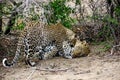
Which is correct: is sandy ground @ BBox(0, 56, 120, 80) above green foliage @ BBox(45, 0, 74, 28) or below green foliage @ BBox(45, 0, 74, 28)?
below

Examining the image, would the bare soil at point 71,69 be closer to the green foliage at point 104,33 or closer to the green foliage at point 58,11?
the green foliage at point 104,33

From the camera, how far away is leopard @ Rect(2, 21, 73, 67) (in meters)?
8.41

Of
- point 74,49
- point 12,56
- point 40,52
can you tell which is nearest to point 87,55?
point 74,49

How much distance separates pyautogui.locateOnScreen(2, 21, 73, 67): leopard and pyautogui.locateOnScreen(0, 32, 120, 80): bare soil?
16 centimetres

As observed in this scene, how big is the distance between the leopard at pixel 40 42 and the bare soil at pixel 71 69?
0.51ft

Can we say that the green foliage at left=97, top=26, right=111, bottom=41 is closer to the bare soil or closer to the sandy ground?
the bare soil

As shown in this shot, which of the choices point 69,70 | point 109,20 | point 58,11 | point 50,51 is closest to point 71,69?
point 69,70

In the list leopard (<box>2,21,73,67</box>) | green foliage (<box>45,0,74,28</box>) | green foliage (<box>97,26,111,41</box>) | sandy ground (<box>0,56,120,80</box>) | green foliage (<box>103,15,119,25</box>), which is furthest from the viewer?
green foliage (<box>97,26,111,41</box>)

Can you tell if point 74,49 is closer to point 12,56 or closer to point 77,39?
point 77,39

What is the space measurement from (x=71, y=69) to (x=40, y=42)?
1.01m

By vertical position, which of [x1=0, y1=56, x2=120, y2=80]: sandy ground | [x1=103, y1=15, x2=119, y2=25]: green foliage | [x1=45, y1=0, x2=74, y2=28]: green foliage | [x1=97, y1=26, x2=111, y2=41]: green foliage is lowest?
[x1=0, y1=56, x2=120, y2=80]: sandy ground

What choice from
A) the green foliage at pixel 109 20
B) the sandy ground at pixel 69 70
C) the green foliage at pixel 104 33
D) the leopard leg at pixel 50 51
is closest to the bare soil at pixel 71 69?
the sandy ground at pixel 69 70

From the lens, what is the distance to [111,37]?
902cm

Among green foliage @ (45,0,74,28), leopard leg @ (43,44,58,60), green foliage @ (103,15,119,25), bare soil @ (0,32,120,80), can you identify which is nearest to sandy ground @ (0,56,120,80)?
bare soil @ (0,32,120,80)
